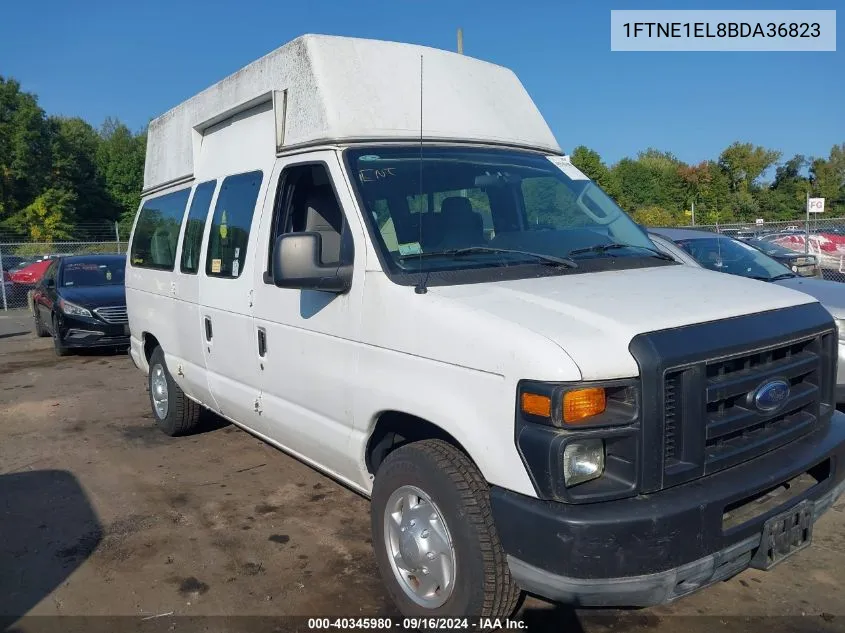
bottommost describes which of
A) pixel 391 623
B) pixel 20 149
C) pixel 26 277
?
pixel 391 623

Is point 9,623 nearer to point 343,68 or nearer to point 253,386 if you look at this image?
point 253,386

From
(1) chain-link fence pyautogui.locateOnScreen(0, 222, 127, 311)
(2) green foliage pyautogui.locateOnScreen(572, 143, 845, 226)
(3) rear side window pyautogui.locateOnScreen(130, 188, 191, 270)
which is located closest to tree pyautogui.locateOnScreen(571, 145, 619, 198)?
(2) green foliage pyautogui.locateOnScreen(572, 143, 845, 226)

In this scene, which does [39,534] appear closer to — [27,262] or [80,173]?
[27,262]

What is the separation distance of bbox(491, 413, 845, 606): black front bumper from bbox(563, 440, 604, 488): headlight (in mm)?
97

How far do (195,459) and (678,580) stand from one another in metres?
4.35

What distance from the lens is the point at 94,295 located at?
37.0ft

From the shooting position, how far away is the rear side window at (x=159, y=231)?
5.78 meters

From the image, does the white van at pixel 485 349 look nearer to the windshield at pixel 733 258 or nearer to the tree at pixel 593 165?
the windshield at pixel 733 258

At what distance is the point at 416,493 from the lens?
310cm

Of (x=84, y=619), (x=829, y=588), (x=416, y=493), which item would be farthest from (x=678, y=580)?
(x=84, y=619)

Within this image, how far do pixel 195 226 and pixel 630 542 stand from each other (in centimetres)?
401

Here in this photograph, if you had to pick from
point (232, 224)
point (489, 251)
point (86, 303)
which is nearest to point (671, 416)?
point (489, 251)

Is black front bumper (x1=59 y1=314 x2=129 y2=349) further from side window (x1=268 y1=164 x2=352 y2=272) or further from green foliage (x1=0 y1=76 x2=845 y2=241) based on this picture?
green foliage (x1=0 y1=76 x2=845 y2=241)

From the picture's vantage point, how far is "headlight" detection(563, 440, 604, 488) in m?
2.54
